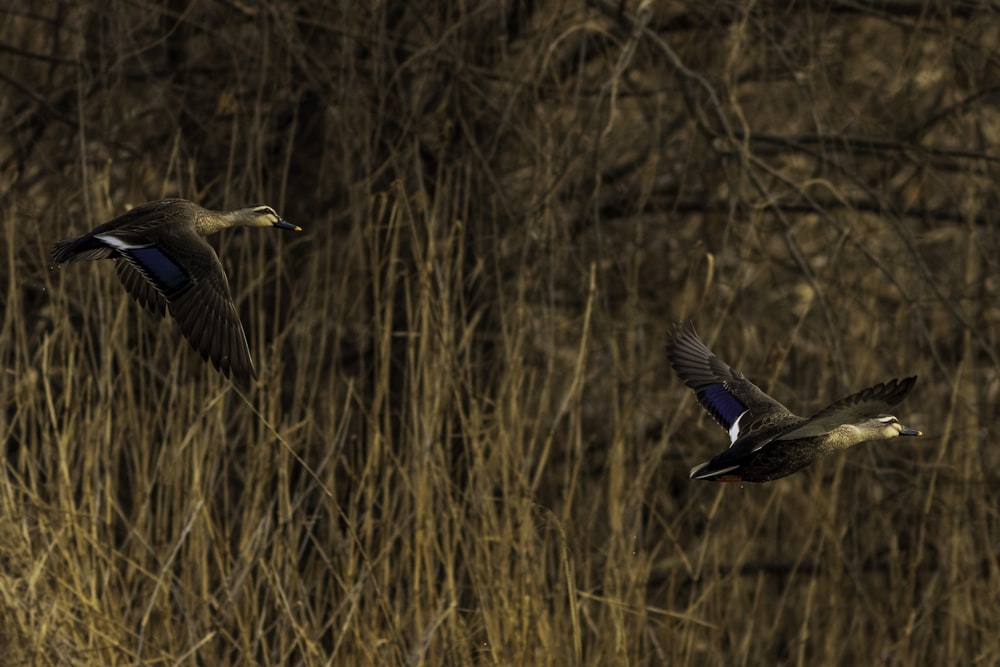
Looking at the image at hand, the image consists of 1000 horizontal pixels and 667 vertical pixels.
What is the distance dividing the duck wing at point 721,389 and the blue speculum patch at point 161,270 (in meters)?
1.21

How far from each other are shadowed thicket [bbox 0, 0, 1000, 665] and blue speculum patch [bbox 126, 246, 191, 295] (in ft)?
2.37

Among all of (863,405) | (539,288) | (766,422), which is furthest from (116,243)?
(539,288)

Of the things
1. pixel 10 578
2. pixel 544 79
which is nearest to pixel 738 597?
pixel 544 79

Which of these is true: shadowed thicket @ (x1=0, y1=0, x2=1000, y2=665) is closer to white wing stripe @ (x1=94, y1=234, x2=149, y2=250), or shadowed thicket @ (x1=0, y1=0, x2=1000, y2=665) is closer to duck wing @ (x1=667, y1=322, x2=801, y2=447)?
duck wing @ (x1=667, y1=322, x2=801, y2=447)

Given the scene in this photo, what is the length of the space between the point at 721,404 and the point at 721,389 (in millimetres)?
68

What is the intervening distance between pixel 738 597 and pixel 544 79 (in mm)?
2001

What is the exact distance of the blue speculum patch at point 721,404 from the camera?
12.6 ft

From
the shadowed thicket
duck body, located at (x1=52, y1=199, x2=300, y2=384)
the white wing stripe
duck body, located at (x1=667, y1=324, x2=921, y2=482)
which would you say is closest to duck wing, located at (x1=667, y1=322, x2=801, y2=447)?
duck body, located at (x1=667, y1=324, x2=921, y2=482)

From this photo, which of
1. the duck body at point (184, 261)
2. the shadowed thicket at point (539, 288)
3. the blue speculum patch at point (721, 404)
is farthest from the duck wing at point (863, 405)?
the shadowed thicket at point (539, 288)

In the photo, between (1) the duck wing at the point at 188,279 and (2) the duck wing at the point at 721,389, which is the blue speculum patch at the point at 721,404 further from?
(1) the duck wing at the point at 188,279

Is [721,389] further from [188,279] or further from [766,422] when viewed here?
[188,279]

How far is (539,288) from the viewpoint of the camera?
5.22 meters

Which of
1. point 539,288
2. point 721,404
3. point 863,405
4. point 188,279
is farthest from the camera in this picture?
point 539,288

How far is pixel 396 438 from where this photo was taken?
6395 mm
